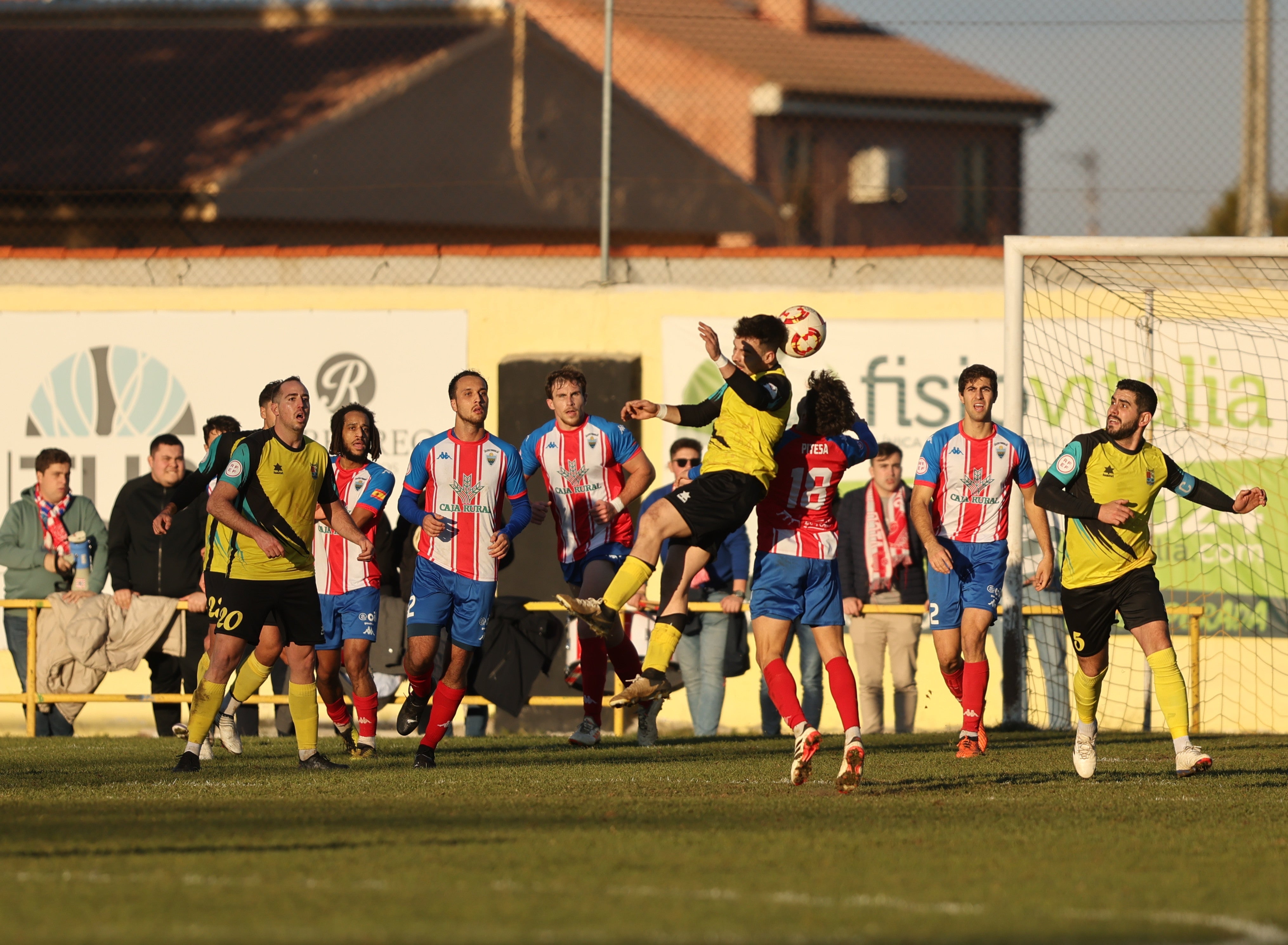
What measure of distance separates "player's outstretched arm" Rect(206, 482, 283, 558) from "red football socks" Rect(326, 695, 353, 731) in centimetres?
199

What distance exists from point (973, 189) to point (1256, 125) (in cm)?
386

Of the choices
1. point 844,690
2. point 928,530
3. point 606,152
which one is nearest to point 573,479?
point 928,530

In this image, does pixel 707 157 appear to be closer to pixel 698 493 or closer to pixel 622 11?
pixel 622 11

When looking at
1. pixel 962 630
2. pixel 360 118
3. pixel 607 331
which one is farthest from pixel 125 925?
pixel 360 118

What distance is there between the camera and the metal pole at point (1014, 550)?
40.9ft

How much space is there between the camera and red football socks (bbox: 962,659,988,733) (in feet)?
34.9

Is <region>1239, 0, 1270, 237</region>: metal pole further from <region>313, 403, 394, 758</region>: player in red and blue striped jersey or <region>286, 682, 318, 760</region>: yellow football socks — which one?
<region>286, 682, 318, 760</region>: yellow football socks

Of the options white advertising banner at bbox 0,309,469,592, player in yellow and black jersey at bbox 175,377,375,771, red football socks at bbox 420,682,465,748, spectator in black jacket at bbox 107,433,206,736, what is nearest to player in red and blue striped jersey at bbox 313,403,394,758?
red football socks at bbox 420,682,465,748

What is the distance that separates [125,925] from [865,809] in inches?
147

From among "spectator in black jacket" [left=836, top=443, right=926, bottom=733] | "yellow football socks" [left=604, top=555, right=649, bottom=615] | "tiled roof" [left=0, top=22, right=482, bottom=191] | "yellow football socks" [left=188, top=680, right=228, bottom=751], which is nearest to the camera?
"yellow football socks" [left=604, top=555, right=649, bottom=615]

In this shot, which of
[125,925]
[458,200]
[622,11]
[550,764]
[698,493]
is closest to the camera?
[125,925]

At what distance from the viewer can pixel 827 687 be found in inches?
632

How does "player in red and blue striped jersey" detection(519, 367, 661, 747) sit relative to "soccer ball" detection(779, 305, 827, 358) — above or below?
below

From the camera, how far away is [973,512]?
10.8 metres
